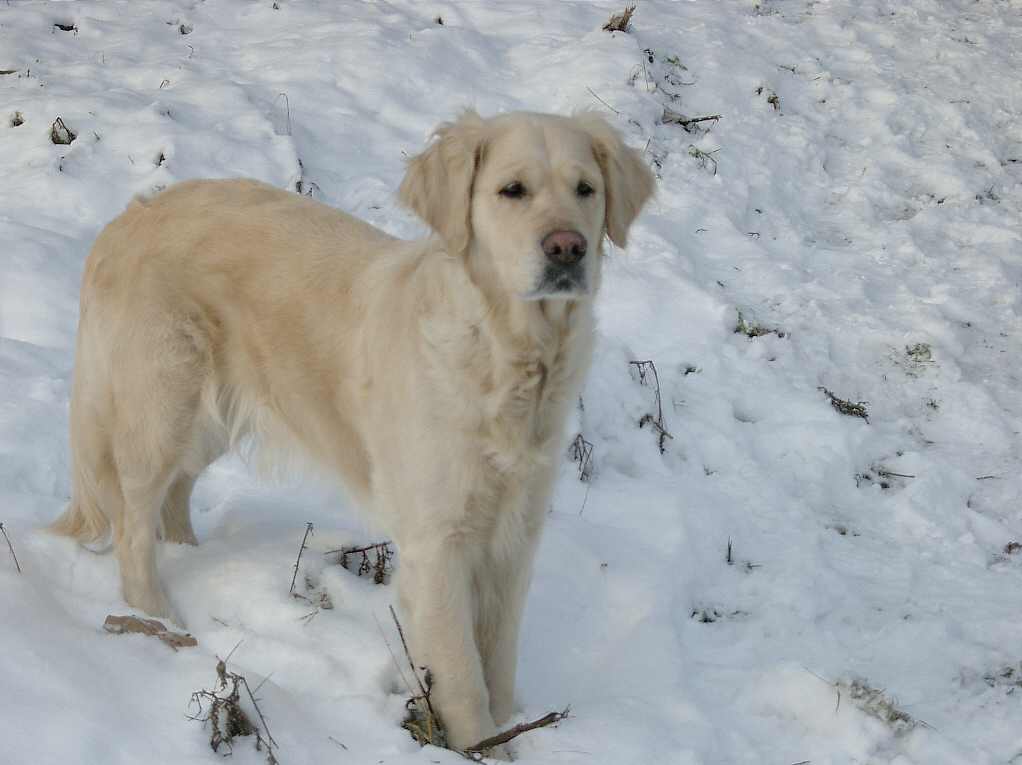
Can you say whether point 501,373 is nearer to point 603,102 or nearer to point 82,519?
point 82,519

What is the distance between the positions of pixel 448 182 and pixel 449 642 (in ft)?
4.31

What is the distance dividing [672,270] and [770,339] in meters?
0.65

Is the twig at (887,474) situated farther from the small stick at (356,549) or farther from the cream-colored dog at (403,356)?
the small stick at (356,549)

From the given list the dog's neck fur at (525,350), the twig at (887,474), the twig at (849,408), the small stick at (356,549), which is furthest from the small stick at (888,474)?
the small stick at (356,549)

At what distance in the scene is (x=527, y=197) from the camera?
2934 millimetres

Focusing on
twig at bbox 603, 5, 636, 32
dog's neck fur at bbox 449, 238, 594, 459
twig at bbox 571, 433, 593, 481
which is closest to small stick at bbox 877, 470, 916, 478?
twig at bbox 571, 433, 593, 481

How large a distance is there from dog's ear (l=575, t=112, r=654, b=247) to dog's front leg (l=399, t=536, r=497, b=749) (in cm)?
105

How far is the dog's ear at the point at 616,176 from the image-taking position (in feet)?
10.4

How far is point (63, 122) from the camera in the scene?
5.57 meters

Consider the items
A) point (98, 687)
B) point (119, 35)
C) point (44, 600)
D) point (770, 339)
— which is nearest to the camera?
point (98, 687)

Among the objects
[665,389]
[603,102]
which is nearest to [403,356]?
[665,389]

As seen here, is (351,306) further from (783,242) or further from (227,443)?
(783,242)

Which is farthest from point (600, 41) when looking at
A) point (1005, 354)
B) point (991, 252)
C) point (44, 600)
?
point (44, 600)

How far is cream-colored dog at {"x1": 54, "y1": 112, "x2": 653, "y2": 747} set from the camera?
116 inches
